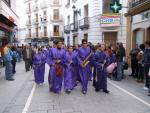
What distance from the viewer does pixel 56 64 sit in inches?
361

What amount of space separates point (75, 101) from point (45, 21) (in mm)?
47567

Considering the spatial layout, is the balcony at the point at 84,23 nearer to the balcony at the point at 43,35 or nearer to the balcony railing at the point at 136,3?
the balcony railing at the point at 136,3

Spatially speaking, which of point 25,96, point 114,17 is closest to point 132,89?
point 25,96

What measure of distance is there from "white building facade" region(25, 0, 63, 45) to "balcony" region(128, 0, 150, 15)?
3206cm

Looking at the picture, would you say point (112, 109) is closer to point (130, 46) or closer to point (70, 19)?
point (130, 46)

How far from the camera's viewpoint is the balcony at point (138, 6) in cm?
1434

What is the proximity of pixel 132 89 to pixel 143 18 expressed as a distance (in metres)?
6.75

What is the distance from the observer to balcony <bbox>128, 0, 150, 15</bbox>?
47.1 ft

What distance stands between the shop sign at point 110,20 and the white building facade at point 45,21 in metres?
25.2

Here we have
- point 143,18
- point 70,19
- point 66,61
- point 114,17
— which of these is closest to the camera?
point 66,61

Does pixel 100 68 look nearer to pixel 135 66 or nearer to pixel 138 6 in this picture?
pixel 135 66

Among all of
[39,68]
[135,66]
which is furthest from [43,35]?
[39,68]

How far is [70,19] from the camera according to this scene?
35.3 metres

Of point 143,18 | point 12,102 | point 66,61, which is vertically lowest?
point 12,102
